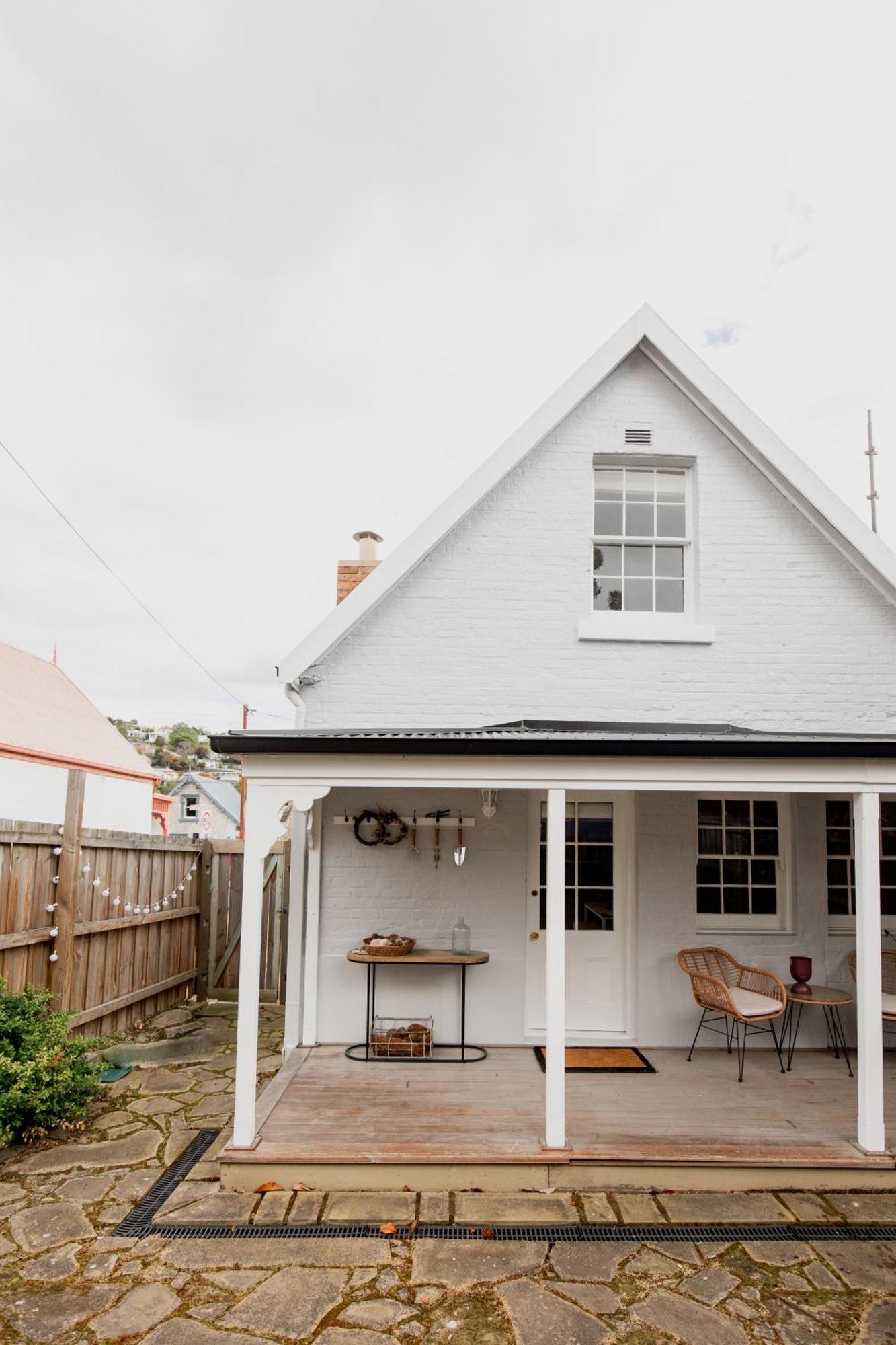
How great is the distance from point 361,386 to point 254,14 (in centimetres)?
710

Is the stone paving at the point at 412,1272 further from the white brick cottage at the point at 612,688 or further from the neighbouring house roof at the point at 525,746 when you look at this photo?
the neighbouring house roof at the point at 525,746

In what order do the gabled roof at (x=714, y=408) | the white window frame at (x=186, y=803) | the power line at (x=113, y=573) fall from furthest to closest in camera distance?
1. the white window frame at (x=186, y=803)
2. the power line at (x=113, y=573)
3. the gabled roof at (x=714, y=408)

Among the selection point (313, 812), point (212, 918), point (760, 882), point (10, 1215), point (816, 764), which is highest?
point (816, 764)

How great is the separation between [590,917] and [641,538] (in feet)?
11.5

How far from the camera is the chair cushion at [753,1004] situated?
591 cm

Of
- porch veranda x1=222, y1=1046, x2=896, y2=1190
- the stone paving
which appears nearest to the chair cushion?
porch veranda x1=222, y1=1046, x2=896, y2=1190

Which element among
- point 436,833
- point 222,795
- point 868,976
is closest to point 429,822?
point 436,833

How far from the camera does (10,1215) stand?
424 centimetres

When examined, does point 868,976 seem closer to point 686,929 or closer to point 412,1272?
point 686,929

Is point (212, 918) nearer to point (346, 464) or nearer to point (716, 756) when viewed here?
point (716, 756)

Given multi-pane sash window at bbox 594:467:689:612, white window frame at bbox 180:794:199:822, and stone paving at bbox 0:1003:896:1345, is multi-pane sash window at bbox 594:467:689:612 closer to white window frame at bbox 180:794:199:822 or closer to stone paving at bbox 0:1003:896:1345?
stone paving at bbox 0:1003:896:1345

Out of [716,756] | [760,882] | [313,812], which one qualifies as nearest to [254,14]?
[313,812]

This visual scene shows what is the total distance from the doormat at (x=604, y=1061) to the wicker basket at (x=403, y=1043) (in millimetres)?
929

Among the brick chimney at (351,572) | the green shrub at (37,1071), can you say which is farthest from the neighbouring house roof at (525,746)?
the brick chimney at (351,572)
